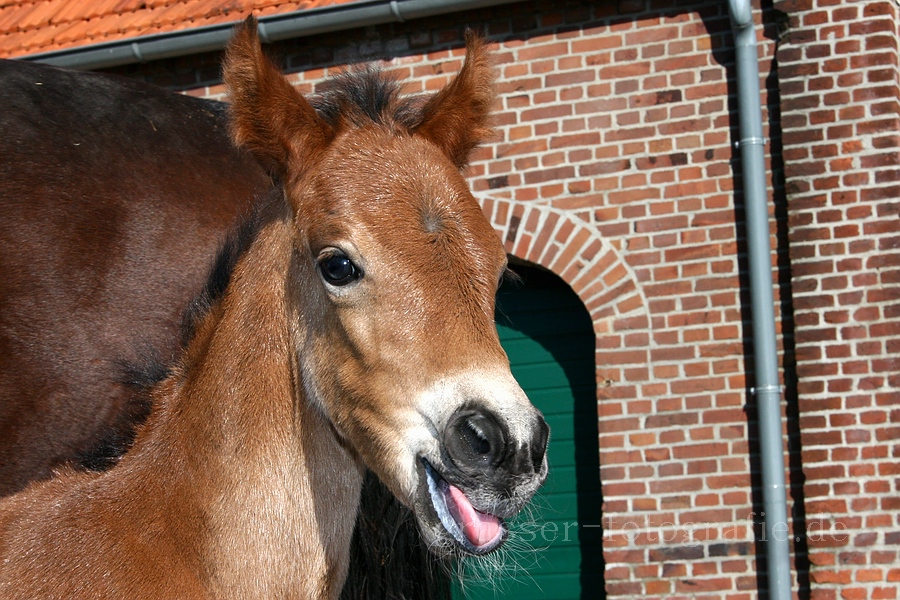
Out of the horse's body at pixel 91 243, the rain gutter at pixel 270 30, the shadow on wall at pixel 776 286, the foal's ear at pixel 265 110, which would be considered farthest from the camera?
the rain gutter at pixel 270 30

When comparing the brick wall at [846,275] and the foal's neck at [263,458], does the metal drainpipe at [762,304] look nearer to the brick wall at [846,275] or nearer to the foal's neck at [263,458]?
the brick wall at [846,275]

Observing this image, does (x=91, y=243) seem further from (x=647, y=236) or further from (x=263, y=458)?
(x=647, y=236)

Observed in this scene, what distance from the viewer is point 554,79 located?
6.04 metres

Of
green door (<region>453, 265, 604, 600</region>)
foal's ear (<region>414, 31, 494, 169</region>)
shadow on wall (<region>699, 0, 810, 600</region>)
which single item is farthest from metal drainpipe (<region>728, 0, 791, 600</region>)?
foal's ear (<region>414, 31, 494, 169</region>)

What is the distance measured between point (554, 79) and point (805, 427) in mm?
2367

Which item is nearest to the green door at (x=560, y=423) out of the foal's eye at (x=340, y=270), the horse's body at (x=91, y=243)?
the horse's body at (x=91, y=243)

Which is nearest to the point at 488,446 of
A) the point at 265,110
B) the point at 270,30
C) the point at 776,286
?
the point at 265,110

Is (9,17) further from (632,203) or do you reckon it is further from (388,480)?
(388,480)

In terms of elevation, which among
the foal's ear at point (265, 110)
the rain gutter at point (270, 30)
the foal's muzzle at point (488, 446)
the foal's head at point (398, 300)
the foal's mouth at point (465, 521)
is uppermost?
the rain gutter at point (270, 30)

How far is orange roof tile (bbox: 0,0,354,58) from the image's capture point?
6.25 m

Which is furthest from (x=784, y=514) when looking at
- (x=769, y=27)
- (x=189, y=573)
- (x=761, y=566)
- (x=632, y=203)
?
(x=189, y=573)

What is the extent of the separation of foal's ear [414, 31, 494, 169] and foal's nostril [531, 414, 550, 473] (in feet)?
3.01

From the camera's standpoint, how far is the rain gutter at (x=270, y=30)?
5.97 m

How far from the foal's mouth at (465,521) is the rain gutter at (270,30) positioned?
4.25 meters
